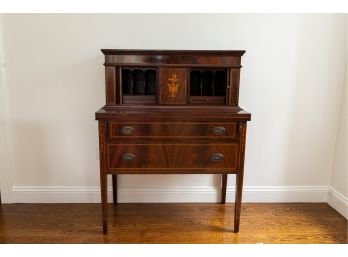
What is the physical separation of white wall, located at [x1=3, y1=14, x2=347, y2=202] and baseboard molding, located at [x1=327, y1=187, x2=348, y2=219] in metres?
0.07

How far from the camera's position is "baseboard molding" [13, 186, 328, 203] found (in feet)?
7.45

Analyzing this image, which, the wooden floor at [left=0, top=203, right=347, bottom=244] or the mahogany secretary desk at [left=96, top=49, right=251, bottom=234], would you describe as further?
the wooden floor at [left=0, top=203, right=347, bottom=244]

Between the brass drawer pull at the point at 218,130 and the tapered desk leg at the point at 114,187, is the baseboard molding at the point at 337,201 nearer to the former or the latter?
the brass drawer pull at the point at 218,130

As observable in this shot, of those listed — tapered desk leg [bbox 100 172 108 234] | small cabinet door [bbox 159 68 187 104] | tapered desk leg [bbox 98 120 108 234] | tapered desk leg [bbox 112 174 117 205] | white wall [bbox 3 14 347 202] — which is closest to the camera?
tapered desk leg [bbox 98 120 108 234]

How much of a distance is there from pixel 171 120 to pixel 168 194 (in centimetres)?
88

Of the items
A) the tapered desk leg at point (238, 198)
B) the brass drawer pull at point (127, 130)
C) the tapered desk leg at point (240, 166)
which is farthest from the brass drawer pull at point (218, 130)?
the brass drawer pull at point (127, 130)

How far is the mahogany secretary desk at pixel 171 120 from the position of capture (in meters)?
1.68

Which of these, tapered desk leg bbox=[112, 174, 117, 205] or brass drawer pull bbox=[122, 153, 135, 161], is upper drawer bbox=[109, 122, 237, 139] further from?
tapered desk leg bbox=[112, 174, 117, 205]

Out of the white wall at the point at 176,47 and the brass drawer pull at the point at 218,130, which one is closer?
the brass drawer pull at the point at 218,130

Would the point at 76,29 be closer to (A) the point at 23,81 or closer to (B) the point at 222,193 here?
(A) the point at 23,81

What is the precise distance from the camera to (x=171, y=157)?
171 cm

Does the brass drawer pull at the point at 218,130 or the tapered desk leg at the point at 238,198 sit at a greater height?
the brass drawer pull at the point at 218,130

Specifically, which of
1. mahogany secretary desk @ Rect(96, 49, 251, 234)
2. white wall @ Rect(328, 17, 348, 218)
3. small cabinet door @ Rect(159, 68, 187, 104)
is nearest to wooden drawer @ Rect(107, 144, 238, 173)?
mahogany secretary desk @ Rect(96, 49, 251, 234)

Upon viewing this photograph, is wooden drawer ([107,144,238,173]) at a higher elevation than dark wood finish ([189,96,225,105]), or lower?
lower
